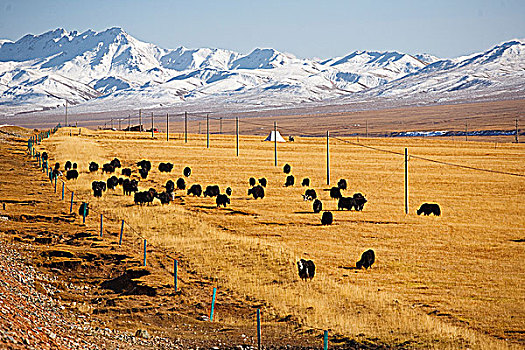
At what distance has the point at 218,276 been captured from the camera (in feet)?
74.2

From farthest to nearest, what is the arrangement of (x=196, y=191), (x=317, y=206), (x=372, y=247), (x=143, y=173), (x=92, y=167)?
(x=92, y=167) < (x=143, y=173) < (x=196, y=191) < (x=317, y=206) < (x=372, y=247)

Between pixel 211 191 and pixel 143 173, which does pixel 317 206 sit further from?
Answer: pixel 143 173

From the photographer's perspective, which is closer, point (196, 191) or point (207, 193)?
point (207, 193)

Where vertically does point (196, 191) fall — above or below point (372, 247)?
above

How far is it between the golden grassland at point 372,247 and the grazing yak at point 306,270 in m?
0.27

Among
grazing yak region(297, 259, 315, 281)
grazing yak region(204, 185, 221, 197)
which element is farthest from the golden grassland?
grazing yak region(204, 185, 221, 197)

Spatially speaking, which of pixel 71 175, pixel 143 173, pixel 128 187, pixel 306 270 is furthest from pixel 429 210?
pixel 71 175

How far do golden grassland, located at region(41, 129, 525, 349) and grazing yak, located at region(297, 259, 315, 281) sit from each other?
27cm

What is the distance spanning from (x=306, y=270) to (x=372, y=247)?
21.5 feet

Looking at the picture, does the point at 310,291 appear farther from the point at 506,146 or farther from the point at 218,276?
the point at 506,146

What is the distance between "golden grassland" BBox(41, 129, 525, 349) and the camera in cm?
1834

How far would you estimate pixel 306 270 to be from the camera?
2205 cm

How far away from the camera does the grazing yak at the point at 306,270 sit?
866 inches

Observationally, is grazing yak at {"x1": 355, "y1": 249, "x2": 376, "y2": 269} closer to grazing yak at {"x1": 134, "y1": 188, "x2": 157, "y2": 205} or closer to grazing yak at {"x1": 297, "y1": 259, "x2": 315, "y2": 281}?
grazing yak at {"x1": 297, "y1": 259, "x2": 315, "y2": 281}
